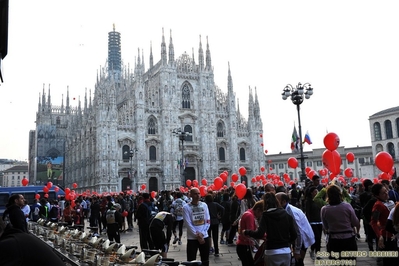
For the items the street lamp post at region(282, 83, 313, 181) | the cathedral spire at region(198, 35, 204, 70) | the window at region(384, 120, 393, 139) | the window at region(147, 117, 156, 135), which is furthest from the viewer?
the window at region(384, 120, 393, 139)

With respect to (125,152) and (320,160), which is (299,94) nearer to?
(125,152)

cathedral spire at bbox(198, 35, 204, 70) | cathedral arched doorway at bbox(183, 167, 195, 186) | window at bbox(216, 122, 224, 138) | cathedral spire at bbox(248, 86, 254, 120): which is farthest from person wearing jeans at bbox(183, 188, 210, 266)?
cathedral spire at bbox(248, 86, 254, 120)

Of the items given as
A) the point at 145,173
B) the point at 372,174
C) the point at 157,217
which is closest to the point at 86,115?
the point at 145,173

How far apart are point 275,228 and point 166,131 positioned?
4179 cm

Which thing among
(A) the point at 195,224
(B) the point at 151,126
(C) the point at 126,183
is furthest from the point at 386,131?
(A) the point at 195,224

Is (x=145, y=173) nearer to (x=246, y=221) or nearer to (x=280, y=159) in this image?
(x=280, y=159)

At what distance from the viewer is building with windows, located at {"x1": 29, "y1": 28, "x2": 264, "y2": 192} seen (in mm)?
43969

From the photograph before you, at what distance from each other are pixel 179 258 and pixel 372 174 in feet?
162

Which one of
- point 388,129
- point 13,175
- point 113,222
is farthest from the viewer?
point 13,175

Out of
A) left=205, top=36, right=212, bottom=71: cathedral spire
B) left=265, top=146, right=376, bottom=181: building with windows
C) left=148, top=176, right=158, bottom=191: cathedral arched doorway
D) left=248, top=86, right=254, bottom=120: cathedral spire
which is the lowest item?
left=148, top=176, right=158, bottom=191: cathedral arched doorway

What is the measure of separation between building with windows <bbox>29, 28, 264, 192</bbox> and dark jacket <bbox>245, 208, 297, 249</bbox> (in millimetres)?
36492

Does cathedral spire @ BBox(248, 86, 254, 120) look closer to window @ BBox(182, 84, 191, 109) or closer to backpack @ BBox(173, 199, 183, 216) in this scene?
window @ BBox(182, 84, 191, 109)

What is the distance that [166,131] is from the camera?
46.2 meters

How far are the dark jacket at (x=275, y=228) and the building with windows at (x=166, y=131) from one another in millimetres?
36492
